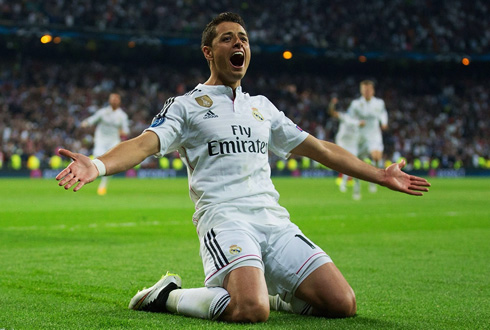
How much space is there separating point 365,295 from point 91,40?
31681 mm

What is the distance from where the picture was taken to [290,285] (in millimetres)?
4402

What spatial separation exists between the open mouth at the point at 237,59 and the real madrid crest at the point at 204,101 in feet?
0.86

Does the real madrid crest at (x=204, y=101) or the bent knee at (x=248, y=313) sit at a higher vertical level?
the real madrid crest at (x=204, y=101)

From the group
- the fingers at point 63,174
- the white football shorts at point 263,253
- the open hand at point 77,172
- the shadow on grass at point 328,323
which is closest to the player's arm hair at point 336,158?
the white football shorts at point 263,253

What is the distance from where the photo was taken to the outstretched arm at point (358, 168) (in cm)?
443

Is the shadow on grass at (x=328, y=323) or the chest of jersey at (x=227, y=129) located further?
the chest of jersey at (x=227, y=129)

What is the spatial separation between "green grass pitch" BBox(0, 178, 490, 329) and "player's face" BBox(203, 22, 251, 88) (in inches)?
59.8

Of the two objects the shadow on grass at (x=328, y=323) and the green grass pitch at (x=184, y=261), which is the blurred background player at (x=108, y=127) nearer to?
the green grass pitch at (x=184, y=261)

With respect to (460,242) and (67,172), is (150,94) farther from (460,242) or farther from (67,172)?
(67,172)

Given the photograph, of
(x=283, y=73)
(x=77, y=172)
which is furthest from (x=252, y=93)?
(x=77, y=172)

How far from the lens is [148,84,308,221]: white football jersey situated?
4465 millimetres

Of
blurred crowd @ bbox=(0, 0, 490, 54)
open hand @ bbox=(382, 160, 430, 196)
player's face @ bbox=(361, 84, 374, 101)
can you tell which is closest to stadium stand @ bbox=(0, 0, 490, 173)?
blurred crowd @ bbox=(0, 0, 490, 54)

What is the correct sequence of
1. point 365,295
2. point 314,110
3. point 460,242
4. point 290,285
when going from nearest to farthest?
1. point 290,285
2. point 365,295
3. point 460,242
4. point 314,110

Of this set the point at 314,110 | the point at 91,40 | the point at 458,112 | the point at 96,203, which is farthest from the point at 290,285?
the point at 458,112
